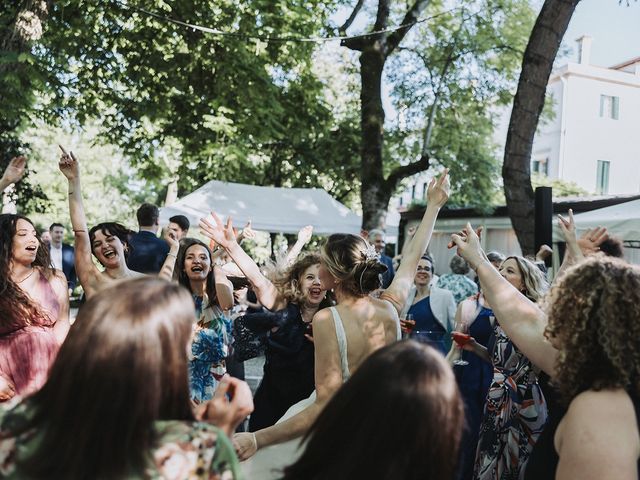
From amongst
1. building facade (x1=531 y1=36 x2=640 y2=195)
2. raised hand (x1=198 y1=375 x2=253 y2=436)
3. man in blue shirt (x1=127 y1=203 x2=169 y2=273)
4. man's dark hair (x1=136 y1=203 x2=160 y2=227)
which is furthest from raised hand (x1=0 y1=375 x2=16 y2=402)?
building facade (x1=531 y1=36 x2=640 y2=195)

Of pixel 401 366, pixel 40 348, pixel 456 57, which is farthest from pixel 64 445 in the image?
pixel 456 57

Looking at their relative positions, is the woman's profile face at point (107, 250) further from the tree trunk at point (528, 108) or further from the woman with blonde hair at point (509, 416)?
the tree trunk at point (528, 108)

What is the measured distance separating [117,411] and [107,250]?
3246mm

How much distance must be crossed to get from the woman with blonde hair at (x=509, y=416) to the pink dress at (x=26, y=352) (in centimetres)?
255

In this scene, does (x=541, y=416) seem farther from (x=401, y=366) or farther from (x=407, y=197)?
(x=407, y=197)

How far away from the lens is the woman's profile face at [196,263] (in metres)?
4.59

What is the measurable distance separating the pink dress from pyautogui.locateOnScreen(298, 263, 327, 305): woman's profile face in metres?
1.56

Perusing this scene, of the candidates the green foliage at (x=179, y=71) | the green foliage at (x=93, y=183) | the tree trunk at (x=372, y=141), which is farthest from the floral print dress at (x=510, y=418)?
the green foliage at (x=93, y=183)

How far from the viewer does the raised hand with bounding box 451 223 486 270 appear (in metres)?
2.88

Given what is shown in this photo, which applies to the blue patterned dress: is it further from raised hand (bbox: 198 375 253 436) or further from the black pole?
the black pole

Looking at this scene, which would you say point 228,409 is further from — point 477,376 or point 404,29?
point 404,29

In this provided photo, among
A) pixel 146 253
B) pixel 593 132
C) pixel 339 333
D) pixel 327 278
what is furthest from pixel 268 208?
pixel 593 132

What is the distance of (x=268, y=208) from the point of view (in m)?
15.1

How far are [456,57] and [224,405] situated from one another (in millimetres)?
16371
